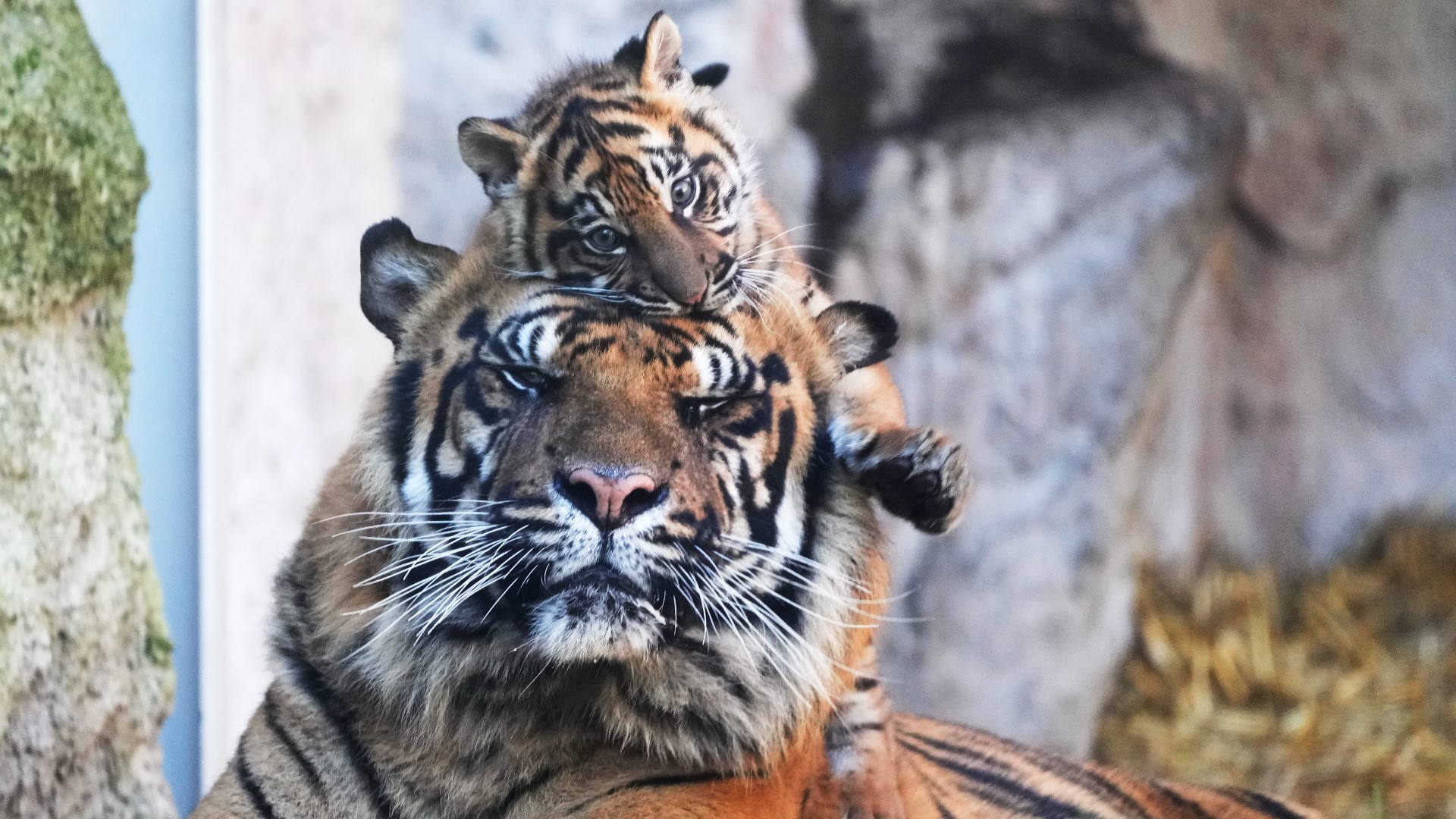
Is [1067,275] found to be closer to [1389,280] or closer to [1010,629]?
[1010,629]

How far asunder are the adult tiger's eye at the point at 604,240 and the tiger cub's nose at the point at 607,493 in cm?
19

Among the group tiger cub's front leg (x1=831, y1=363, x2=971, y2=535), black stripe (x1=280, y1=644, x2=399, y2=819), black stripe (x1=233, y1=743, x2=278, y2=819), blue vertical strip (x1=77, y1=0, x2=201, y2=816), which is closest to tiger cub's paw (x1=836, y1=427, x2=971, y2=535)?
tiger cub's front leg (x1=831, y1=363, x2=971, y2=535)

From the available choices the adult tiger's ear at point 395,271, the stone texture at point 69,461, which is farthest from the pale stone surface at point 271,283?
the adult tiger's ear at point 395,271

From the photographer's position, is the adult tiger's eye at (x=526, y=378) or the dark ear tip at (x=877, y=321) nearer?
the adult tiger's eye at (x=526, y=378)

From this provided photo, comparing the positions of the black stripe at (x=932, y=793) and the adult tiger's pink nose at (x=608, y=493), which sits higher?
the adult tiger's pink nose at (x=608, y=493)

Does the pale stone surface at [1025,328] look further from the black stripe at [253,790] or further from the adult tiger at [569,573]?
the black stripe at [253,790]

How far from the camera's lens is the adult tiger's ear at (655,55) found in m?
1.29

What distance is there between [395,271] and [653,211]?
0.29 metres

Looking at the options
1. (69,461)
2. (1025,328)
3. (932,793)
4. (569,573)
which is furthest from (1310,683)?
(69,461)

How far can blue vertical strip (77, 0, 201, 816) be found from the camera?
212cm

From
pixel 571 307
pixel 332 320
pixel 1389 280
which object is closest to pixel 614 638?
pixel 571 307

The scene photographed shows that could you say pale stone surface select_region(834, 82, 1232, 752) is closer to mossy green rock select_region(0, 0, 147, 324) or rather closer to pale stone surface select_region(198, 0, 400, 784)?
pale stone surface select_region(198, 0, 400, 784)

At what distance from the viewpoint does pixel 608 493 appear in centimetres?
115

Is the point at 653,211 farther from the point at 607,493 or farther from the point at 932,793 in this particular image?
the point at 932,793
